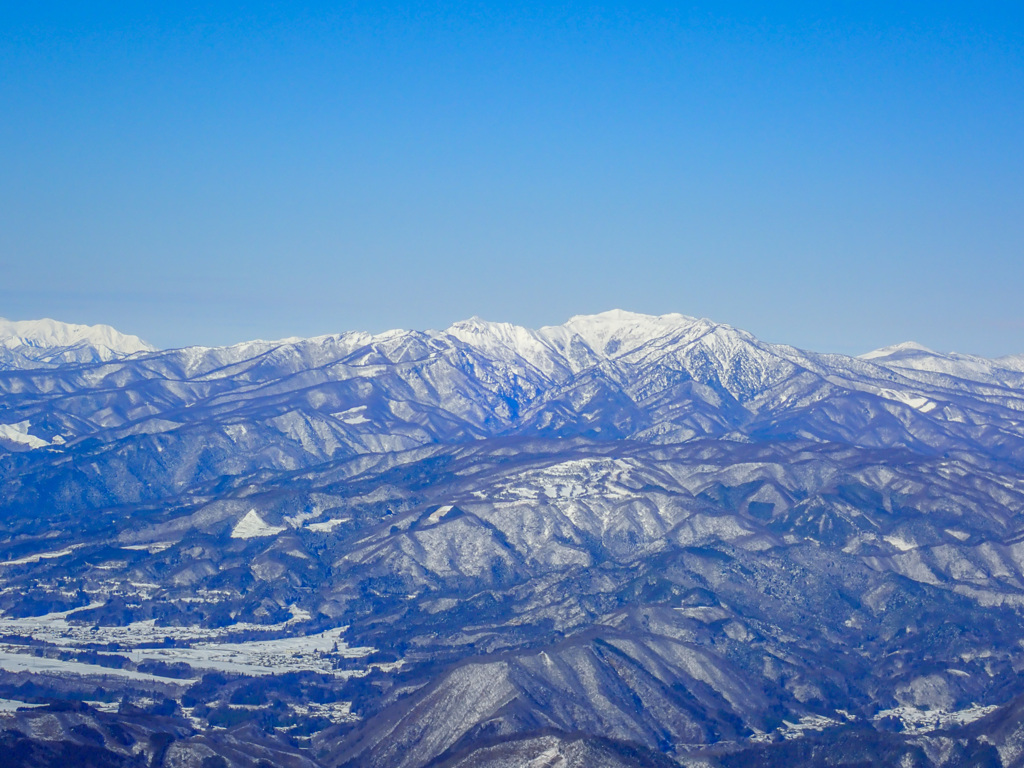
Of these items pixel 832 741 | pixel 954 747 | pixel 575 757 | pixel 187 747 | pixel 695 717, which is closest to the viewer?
pixel 575 757

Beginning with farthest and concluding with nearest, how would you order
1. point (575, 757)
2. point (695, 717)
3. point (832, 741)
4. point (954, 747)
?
point (695, 717)
point (832, 741)
point (954, 747)
point (575, 757)

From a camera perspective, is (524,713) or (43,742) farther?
(524,713)

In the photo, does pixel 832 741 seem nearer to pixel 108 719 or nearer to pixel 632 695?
pixel 632 695

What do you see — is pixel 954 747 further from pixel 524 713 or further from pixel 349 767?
pixel 349 767

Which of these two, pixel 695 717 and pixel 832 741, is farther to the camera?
pixel 695 717

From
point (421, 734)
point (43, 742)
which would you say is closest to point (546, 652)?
point (421, 734)

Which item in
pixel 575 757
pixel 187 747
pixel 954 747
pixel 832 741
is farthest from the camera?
Result: pixel 832 741

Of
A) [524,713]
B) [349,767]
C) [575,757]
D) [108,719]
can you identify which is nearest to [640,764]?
[575,757]

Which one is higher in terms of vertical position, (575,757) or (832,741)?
(575,757)

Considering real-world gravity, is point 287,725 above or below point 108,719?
below
